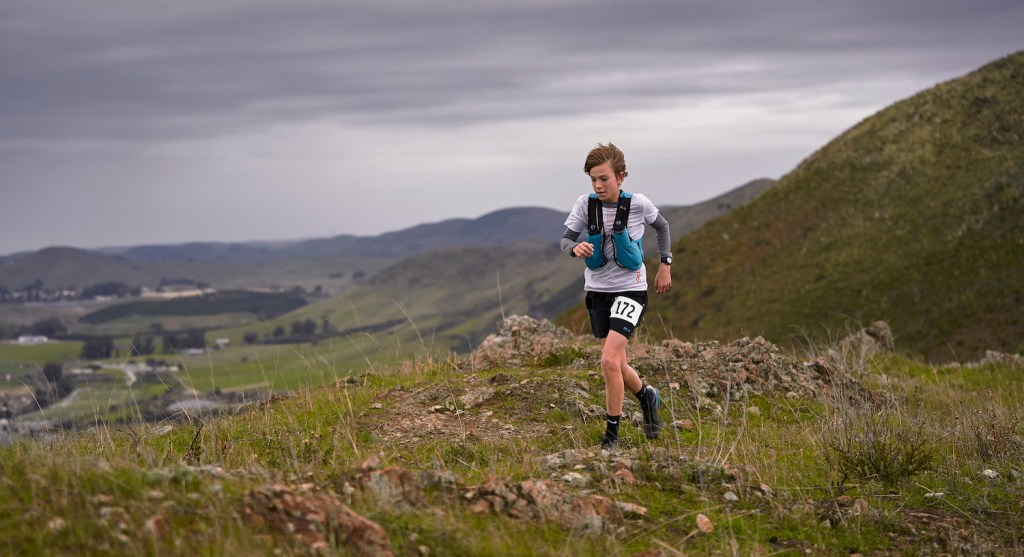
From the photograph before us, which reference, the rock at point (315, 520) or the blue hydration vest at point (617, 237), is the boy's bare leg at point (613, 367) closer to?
the blue hydration vest at point (617, 237)

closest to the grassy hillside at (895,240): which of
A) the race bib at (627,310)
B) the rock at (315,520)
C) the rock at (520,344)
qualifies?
the rock at (520,344)

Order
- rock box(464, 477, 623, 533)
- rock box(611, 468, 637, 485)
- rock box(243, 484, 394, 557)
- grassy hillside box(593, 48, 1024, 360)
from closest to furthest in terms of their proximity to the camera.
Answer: rock box(243, 484, 394, 557) < rock box(464, 477, 623, 533) < rock box(611, 468, 637, 485) < grassy hillside box(593, 48, 1024, 360)

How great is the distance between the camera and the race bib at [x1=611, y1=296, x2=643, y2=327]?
23.0ft

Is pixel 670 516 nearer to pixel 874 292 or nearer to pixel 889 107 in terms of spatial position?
pixel 874 292

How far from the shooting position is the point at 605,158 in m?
6.84

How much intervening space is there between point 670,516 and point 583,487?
64 centimetres

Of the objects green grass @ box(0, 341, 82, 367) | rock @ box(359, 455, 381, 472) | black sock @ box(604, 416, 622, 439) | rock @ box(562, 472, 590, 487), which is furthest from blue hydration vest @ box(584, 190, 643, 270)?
green grass @ box(0, 341, 82, 367)

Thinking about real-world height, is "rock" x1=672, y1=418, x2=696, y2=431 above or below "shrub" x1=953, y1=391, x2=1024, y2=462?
above

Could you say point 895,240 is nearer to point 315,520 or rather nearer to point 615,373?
point 615,373

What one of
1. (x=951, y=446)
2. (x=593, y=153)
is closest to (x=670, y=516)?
(x=593, y=153)

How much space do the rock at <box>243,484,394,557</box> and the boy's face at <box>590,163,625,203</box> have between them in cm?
355

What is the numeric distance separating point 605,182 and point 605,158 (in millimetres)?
206

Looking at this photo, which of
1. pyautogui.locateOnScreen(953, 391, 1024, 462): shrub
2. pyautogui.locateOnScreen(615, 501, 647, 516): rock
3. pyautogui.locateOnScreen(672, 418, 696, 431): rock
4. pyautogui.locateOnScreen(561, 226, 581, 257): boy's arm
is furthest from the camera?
pyautogui.locateOnScreen(672, 418, 696, 431): rock

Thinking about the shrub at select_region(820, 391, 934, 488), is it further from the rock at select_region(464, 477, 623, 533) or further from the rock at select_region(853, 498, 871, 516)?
the rock at select_region(464, 477, 623, 533)
